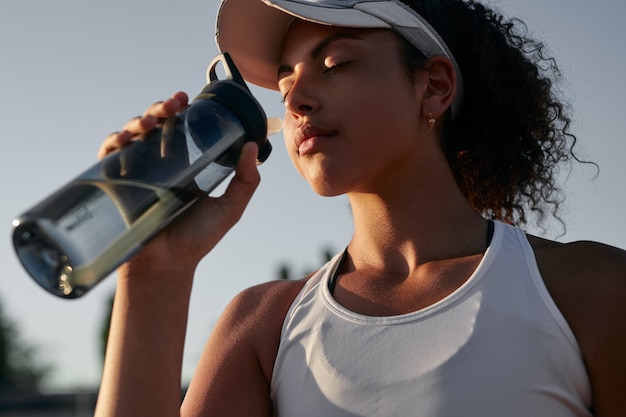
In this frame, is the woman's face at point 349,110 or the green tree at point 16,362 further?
the green tree at point 16,362

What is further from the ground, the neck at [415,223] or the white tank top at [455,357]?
the neck at [415,223]

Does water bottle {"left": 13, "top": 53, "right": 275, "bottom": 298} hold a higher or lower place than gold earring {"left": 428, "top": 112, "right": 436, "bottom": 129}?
higher

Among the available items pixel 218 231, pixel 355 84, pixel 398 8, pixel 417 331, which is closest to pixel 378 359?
pixel 417 331

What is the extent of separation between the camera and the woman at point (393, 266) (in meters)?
2.20

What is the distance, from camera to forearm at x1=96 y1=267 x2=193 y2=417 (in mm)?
2195

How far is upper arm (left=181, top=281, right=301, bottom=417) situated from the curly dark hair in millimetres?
724

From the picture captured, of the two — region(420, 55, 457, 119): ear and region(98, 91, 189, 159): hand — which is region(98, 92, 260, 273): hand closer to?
region(98, 91, 189, 159): hand

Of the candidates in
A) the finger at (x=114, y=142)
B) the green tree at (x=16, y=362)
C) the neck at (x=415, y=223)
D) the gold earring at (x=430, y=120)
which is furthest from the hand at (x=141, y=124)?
the green tree at (x=16, y=362)

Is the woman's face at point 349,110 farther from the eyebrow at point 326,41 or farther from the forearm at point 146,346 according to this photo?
the forearm at point 146,346

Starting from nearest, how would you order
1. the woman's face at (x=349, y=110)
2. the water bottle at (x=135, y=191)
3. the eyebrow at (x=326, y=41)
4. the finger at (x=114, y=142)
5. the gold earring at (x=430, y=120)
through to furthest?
1. the water bottle at (x=135, y=191)
2. the finger at (x=114, y=142)
3. the woman's face at (x=349, y=110)
4. the eyebrow at (x=326, y=41)
5. the gold earring at (x=430, y=120)

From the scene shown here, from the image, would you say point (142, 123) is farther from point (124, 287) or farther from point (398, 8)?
point (398, 8)

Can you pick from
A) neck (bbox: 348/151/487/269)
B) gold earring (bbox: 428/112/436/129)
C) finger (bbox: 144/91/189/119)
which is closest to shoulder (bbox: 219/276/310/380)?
neck (bbox: 348/151/487/269)

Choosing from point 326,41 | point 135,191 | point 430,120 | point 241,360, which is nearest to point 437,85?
point 430,120

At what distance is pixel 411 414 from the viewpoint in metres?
2.20
